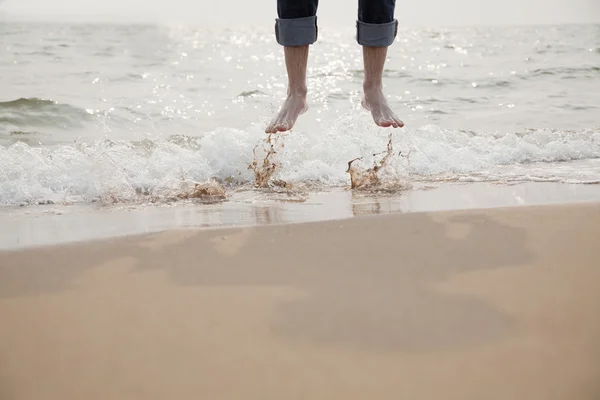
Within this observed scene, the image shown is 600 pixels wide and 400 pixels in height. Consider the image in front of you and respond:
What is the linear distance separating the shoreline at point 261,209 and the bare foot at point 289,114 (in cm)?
26

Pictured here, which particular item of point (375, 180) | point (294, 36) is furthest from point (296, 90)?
point (375, 180)

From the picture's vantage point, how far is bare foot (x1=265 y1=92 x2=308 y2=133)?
8.70 ft

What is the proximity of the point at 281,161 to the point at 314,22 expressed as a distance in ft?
2.68

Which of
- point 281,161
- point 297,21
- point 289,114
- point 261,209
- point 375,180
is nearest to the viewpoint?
point 261,209

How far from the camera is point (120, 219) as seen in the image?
7.46ft

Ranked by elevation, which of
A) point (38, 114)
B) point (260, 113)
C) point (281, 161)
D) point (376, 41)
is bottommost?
point (260, 113)

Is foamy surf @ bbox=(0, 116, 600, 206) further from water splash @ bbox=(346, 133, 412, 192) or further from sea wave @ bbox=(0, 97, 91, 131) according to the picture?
sea wave @ bbox=(0, 97, 91, 131)

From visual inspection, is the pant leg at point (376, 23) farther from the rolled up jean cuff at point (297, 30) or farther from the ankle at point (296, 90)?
the ankle at point (296, 90)

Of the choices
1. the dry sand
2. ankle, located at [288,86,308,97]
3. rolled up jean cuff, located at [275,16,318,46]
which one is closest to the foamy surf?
ankle, located at [288,86,308,97]

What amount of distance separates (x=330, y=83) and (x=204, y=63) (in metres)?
2.47

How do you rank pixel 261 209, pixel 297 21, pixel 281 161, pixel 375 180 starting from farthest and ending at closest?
pixel 281 161 → pixel 375 180 → pixel 297 21 → pixel 261 209

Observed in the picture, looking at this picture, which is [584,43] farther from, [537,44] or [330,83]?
[330,83]

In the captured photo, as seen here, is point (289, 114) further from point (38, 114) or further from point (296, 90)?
point (38, 114)

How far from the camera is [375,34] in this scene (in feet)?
8.60
